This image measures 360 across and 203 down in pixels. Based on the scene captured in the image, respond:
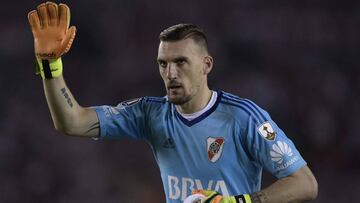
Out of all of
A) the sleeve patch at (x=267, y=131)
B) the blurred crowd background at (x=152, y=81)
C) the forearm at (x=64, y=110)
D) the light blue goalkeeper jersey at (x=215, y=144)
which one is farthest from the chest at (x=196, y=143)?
the blurred crowd background at (x=152, y=81)

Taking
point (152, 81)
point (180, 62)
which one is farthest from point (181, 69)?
point (152, 81)

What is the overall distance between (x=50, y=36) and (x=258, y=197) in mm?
1313

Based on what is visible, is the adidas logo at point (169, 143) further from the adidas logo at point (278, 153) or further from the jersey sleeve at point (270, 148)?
the adidas logo at point (278, 153)

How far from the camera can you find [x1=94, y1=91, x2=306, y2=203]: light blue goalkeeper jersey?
11.6 feet

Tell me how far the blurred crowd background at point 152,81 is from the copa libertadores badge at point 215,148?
3.73 m

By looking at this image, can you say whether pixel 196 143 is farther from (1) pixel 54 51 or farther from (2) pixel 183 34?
(1) pixel 54 51

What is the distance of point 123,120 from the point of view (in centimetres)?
385

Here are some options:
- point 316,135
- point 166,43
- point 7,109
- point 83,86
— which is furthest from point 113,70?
point 166,43

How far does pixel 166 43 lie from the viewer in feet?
12.2

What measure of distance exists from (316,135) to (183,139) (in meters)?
4.21

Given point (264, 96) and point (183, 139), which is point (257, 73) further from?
point (183, 139)

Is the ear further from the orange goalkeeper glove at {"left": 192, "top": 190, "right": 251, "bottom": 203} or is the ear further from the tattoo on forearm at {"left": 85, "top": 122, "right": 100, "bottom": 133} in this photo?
the orange goalkeeper glove at {"left": 192, "top": 190, "right": 251, "bottom": 203}

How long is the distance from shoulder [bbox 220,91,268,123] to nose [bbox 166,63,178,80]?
33 cm

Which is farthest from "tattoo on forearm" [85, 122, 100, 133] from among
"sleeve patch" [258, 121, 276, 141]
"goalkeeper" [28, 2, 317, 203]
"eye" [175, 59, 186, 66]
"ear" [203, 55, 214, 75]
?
"sleeve patch" [258, 121, 276, 141]
